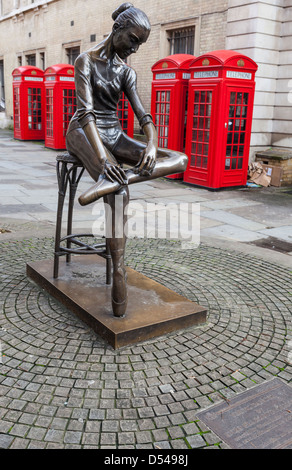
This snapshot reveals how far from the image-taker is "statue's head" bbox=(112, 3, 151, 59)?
3.09 m

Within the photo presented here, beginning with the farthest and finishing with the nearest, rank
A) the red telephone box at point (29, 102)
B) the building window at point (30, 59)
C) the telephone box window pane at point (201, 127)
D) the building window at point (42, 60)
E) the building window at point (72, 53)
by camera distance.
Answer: the building window at point (30, 59) → the building window at point (42, 60) → the building window at point (72, 53) → the red telephone box at point (29, 102) → the telephone box window pane at point (201, 127)

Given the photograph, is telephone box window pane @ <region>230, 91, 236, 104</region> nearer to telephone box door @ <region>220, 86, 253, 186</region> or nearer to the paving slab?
telephone box door @ <region>220, 86, 253, 186</region>

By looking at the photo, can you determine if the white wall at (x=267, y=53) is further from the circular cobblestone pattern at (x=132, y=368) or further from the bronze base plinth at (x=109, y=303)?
the bronze base plinth at (x=109, y=303)

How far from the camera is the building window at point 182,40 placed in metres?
13.3

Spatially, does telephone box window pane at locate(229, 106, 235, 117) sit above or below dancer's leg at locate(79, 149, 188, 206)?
above

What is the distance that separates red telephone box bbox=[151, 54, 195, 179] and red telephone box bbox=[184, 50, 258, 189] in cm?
61

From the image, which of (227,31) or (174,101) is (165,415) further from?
(227,31)

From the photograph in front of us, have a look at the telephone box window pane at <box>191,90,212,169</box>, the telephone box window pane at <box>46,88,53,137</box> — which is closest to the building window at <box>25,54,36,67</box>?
the telephone box window pane at <box>46,88,53,137</box>

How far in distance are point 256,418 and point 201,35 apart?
39.5 ft

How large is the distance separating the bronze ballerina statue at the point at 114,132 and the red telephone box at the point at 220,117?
597cm
